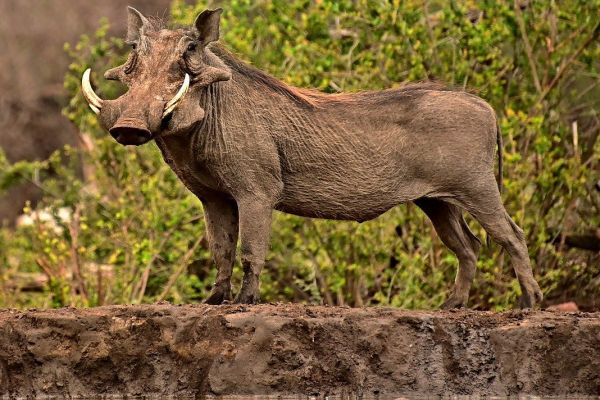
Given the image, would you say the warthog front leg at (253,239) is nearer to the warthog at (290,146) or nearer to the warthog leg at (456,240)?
the warthog at (290,146)

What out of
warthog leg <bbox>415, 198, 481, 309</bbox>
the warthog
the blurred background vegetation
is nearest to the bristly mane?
the warthog

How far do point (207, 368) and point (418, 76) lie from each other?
4.76 m

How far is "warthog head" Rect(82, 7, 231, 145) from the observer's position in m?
7.09

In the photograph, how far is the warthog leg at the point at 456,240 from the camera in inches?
326

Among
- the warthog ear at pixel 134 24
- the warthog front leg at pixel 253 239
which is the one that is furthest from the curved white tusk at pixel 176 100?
the warthog front leg at pixel 253 239

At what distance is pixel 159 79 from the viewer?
7328 millimetres

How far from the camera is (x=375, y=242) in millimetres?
11367

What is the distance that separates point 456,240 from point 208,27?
1948 mm

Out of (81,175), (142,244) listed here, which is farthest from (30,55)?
(142,244)

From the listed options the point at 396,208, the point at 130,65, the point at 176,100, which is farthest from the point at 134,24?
the point at 396,208

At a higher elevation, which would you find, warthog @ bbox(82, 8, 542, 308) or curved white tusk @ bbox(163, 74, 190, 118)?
curved white tusk @ bbox(163, 74, 190, 118)

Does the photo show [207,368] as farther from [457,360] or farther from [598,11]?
[598,11]

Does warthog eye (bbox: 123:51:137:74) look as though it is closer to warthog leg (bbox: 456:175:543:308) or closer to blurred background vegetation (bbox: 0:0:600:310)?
warthog leg (bbox: 456:175:543:308)

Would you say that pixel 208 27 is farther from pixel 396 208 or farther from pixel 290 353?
pixel 396 208
